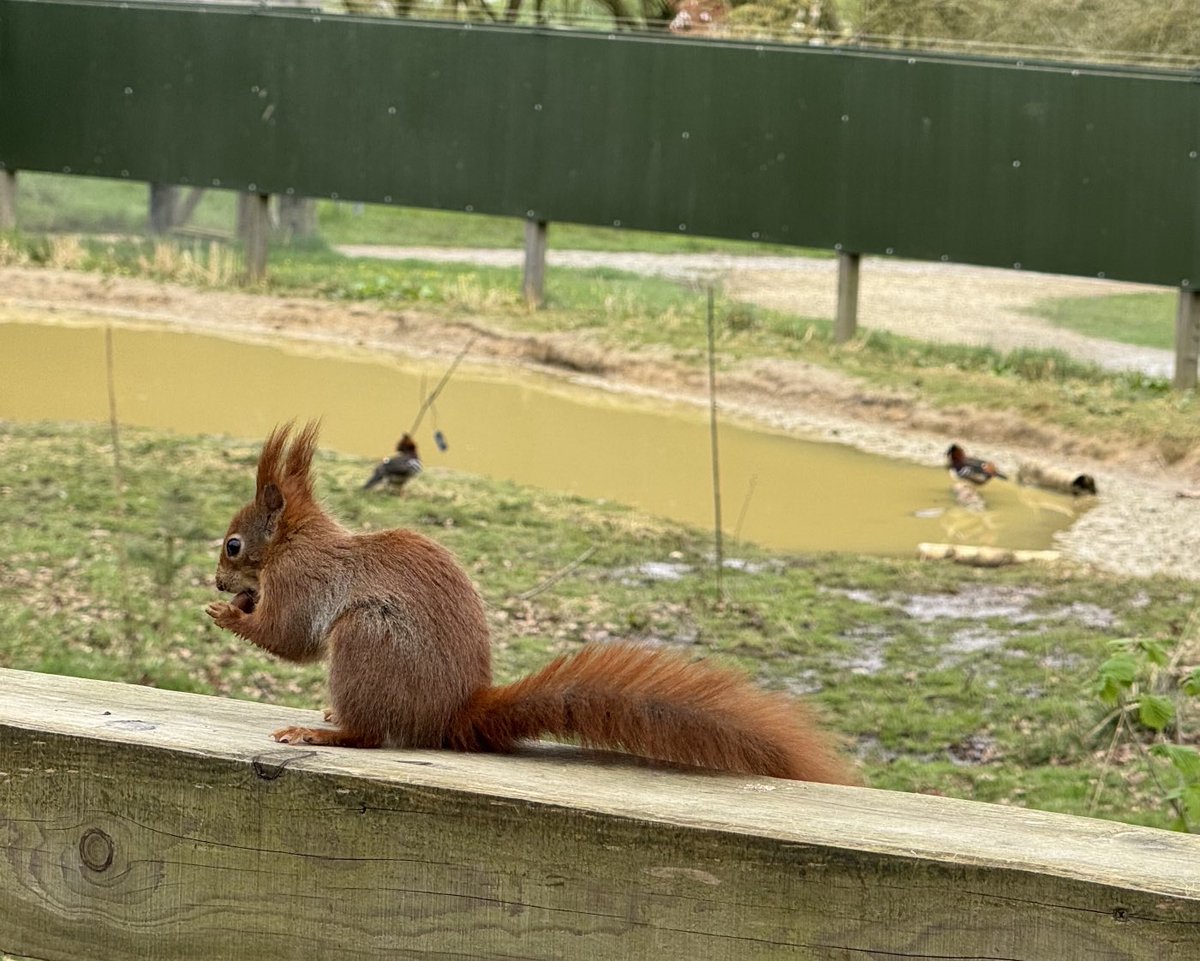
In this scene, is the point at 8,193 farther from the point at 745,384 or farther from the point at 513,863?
the point at 513,863

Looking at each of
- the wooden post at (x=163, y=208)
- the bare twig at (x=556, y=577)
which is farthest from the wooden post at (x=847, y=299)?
the wooden post at (x=163, y=208)

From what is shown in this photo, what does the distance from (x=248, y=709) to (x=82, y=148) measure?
1467 cm

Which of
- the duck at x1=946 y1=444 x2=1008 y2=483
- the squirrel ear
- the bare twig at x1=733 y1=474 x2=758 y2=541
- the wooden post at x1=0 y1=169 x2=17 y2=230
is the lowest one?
the bare twig at x1=733 y1=474 x2=758 y2=541

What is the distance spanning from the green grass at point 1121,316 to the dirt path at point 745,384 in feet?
14.9

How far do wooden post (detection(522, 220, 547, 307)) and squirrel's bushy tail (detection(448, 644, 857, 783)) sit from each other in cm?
1226

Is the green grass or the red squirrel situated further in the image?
the green grass

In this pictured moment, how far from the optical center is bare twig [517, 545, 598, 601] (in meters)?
6.20

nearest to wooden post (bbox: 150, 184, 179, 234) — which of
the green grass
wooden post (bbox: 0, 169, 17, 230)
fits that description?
wooden post (bbox: 0, 169, 17, 230)

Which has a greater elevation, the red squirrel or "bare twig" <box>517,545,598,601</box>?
the red squirrel

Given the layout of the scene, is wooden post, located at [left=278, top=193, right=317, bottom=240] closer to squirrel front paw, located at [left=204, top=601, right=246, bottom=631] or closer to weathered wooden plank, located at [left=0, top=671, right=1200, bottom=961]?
squirrel front paw, located at [left=204, top=601, right=246, bottom=631]

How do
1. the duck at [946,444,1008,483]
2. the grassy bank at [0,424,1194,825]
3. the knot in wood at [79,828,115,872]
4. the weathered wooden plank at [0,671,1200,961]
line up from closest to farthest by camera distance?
the weathered wooden plank at [0,671,1200,961], the knot in wood at [79,828,115,872], the grassy bank at [0,424,1194,825], the duck at [946,444,1008,483]

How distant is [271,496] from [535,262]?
475 inches

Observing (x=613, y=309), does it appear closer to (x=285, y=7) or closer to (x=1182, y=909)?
(x=285, y=7)

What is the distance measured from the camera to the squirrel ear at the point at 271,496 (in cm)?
188
